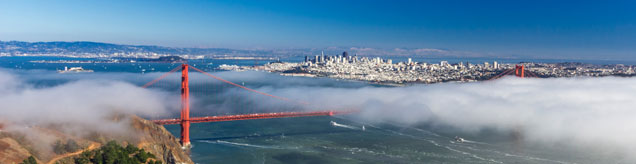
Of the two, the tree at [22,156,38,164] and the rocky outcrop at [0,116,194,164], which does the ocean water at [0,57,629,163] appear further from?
the tree at [22,156,38,164]

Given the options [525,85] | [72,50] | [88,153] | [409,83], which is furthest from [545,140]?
[72,50]

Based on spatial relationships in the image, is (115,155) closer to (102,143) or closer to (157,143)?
(102,143)

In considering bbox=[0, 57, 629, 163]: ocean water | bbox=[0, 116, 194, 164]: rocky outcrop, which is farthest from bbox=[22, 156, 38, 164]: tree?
bbox=[0, 57, 629, 163]: ocean water

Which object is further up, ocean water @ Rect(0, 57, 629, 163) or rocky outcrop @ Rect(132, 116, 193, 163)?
rocky outcrop @ Rect(132, 116, 193, 163)

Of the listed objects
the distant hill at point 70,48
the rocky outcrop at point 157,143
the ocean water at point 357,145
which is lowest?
Result: the ocean water at point 357,145

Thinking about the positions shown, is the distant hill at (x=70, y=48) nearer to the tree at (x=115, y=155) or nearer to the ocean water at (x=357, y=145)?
the ocean water at (x=357, y=145)

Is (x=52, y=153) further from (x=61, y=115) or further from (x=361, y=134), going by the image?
(x=361, y=134)

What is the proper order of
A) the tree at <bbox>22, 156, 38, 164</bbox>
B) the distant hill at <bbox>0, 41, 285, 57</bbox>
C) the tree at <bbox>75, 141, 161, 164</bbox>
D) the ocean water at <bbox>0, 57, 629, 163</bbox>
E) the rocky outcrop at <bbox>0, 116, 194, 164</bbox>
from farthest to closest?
the distant hill at <bbox>0, 41, 285, 57</bbox> < the ocean water at <bbox>0, 57, 629, 163</bbox> < the tree at <bbox>75, 141, 161, 164</bbox> < the rocky outcrop at <bbox>0, 116, 194, 164</bbox> < the tree at <bbox>22, 156, 38, 164</bbox>

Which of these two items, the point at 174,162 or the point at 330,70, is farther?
the point at 330,70

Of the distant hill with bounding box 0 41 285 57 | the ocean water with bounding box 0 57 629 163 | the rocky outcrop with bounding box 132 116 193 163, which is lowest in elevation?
the ocean water with bounding box 0 57 629 163

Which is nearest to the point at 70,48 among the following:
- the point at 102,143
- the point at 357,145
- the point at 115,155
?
the point at 357,145

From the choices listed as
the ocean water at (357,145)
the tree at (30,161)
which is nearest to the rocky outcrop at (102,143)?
the tree at (30,161)
